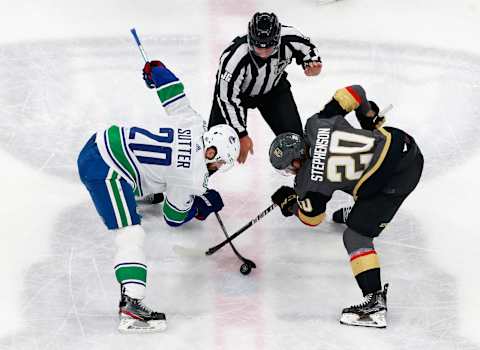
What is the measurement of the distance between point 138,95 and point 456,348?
2.63m

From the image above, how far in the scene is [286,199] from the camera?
448cm

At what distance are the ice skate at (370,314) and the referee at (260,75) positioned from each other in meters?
0.95

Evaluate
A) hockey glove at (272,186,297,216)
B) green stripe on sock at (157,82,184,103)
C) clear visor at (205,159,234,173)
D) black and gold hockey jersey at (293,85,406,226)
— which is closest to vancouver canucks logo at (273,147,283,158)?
black and gold hockey jersey at (293,85,406,226)

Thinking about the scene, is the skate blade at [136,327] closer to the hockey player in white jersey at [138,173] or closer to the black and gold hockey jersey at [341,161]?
the hockey player in white jersey at [138,173]

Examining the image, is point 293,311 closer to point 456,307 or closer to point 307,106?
point 456,307

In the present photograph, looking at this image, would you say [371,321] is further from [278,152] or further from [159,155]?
[159,155]

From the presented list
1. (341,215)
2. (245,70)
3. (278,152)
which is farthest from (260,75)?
(341,215)

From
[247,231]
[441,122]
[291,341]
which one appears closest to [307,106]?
[441,122]

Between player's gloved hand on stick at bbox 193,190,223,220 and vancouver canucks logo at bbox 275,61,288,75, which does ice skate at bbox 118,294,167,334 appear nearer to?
player's gloved hand on stick at bbox 193,190,223,220

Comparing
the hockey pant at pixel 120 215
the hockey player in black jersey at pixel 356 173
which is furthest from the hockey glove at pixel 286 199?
the hockey pant at pixel 120 215

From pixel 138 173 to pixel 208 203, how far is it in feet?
1.77

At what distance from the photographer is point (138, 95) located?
5871 millimetres

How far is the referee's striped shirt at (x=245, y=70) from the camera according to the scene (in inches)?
184

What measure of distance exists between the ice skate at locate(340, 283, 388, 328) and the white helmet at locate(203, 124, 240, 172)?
87 cm
